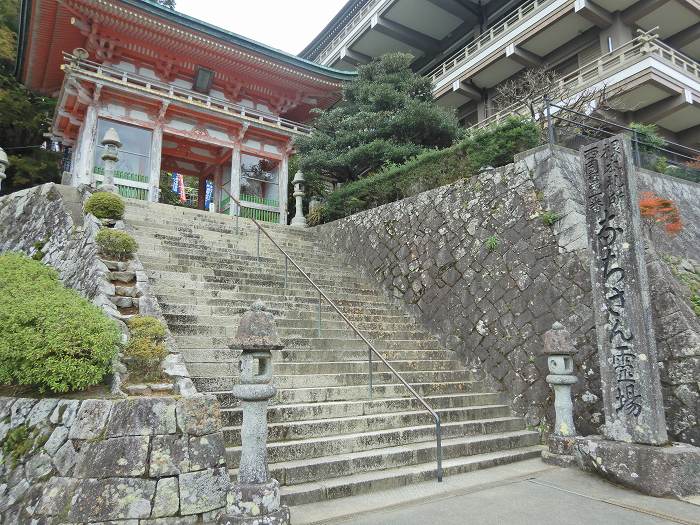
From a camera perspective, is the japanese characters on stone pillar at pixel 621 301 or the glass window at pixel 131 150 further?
the glass window at pixel 131 150

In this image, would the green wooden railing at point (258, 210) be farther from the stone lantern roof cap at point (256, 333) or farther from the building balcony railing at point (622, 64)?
the stone lantern roof cap at point (256, 333)

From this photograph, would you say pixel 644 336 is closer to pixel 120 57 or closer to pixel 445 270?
pixel 445 270

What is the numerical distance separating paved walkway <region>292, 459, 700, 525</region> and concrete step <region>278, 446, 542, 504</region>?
79 millimetres

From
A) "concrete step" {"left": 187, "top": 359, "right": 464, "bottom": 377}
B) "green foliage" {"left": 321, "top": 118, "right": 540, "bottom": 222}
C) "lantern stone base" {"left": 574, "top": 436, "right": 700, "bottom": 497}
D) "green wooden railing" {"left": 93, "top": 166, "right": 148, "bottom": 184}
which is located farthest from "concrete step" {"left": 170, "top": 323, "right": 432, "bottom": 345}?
"green wooden railing" {"left": 93, "top": 166, "right": 148, "bottom": 184}

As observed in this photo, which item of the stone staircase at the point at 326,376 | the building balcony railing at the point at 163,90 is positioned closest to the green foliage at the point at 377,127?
the building balcony railing at the point at 163,90

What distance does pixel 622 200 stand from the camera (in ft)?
14.7

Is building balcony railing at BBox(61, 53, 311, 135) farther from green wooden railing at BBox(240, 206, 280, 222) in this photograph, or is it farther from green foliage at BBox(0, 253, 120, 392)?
green foliage at BBox(0, 253, 120, 392)

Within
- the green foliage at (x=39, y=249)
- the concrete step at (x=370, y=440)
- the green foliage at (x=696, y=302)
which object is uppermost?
the green foliage at (x=39, y=249)

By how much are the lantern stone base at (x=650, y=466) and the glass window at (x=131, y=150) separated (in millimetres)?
12461

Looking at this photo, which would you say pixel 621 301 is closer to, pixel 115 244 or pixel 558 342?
pixel 558 342

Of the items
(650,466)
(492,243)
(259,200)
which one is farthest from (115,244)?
(259,200)

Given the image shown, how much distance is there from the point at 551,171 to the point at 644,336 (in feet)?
9.37

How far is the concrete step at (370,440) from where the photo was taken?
385 centimetres

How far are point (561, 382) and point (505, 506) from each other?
1.89 metres
